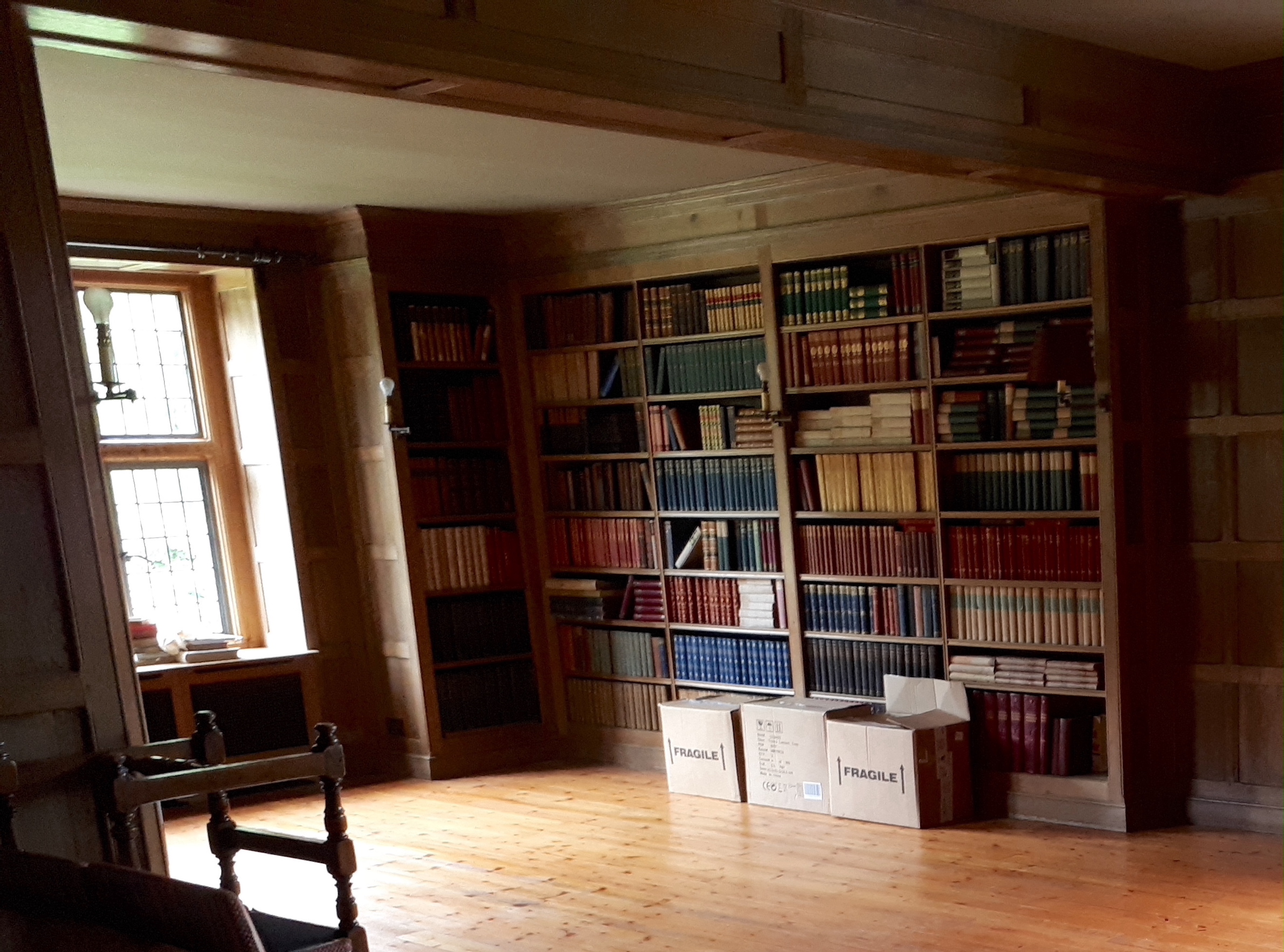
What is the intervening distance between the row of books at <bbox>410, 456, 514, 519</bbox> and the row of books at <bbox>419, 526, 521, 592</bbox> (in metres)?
0.10

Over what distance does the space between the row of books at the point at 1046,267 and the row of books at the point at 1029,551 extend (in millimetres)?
862

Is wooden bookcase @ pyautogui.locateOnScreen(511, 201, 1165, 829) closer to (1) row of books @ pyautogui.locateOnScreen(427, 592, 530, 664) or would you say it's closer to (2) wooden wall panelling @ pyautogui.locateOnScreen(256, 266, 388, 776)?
(1) row of books @ pyautogui.locateOnScreen(427, 592, 530, 664)

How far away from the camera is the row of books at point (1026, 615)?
4.88 m

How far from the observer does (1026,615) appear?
16.5 feet

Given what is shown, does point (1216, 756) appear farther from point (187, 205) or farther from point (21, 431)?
point (187, 205)

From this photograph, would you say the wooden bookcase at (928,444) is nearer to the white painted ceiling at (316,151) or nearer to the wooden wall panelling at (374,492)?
the white painted ceiling at (316,151)

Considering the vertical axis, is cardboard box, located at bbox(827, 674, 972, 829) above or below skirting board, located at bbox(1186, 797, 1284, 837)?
above

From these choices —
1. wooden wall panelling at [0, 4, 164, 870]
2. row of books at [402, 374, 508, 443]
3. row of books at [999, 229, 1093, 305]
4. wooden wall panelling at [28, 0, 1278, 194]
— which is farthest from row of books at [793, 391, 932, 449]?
wooden wall panelling at [0, 4, 164, 870]

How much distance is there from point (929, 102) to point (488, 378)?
3552 mm

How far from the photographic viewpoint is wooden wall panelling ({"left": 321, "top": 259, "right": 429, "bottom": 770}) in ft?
20.2

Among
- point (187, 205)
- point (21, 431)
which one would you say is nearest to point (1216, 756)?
point (21, 431)

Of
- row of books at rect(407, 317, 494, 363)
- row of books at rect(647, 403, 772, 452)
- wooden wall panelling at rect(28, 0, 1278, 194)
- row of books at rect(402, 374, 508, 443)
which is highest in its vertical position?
wooden wall panelling at rect(28, 0, 1278, 194)

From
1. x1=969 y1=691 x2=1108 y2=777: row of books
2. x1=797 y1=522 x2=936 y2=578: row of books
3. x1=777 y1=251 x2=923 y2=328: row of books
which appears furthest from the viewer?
x1=797 y1=522 x2=936 y2=578: row of books

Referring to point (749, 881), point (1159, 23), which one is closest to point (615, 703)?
point (749, 881)
